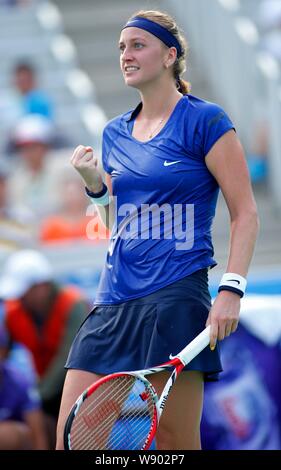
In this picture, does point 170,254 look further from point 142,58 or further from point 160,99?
point 142,58

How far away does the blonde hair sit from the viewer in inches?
185

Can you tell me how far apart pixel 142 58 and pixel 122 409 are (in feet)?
4.63

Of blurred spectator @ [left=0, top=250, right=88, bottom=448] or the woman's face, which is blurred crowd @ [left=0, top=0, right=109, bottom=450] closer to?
blurred spectator @ [left=0, top=250, right=88, bottom=448]

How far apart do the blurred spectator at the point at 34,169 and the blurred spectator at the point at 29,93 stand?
508 millimetres

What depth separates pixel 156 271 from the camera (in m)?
4.52

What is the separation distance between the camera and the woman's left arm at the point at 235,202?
4.47 meters

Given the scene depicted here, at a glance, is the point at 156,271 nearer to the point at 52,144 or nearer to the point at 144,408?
the point at 144,408

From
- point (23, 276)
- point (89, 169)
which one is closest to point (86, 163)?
point (89, 169)

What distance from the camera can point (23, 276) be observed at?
7.79 m

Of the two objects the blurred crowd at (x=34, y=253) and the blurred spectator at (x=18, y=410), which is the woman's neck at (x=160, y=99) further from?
the blurred spectator at (x=18, y=410)

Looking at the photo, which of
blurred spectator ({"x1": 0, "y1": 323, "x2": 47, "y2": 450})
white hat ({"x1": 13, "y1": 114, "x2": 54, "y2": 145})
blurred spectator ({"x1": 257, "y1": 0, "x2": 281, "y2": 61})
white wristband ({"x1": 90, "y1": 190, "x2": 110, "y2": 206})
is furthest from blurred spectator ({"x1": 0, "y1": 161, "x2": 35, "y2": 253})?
white wristband ({"x1": 90, "y1": 190, "x2": 110, "y2": 206})
